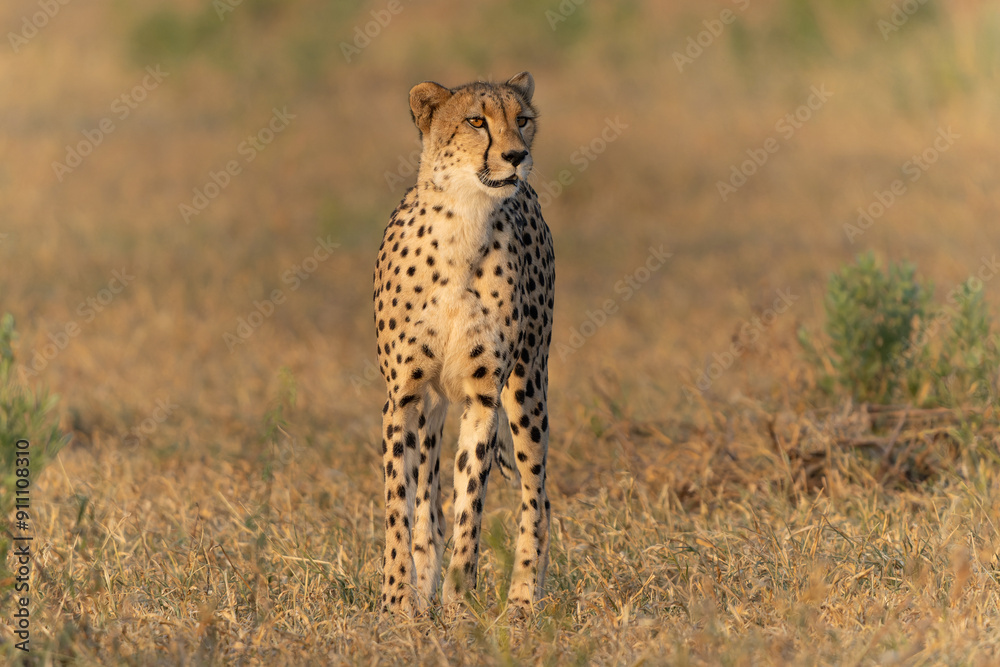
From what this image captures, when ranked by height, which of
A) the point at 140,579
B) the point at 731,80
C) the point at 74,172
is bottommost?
the point at 140,579

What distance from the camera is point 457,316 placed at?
11.6ft

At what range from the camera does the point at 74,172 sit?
461 inches

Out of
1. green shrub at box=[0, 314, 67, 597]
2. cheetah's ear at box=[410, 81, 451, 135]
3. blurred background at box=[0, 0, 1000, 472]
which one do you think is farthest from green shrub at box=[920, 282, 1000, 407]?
green shrub at box=[0, 314, 67, 597]

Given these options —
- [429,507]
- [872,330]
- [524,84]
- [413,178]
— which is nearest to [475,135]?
[524,84]

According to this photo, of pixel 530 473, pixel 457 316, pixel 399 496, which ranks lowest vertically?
pixel 399 496

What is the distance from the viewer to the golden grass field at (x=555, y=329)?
325cm

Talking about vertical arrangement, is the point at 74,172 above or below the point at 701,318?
above

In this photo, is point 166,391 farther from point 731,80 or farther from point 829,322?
point 731,80

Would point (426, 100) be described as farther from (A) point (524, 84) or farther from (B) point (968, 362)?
(B) point (968, 362)

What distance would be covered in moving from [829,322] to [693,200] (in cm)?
581

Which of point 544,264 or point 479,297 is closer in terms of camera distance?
point 479,297

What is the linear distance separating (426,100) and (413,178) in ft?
26.3

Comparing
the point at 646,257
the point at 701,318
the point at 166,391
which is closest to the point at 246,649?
the point at 166,391

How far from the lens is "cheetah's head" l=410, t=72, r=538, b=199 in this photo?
3416 mm
